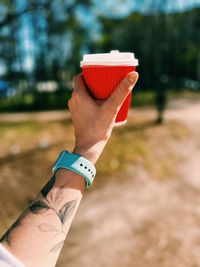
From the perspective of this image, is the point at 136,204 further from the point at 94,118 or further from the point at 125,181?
the point at 94,118

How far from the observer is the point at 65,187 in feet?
4.39

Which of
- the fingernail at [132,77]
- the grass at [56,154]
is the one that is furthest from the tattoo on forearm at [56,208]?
the grass at [56,154]

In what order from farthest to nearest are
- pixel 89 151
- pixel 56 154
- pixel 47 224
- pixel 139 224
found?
pixel 56 154 < pixel 139 224 < pixel 89 151 < pixel 47 224

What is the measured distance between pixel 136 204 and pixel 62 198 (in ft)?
16.2

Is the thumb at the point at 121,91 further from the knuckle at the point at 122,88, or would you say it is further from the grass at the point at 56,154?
the grass at the point at 56,154

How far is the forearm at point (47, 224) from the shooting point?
1.18m

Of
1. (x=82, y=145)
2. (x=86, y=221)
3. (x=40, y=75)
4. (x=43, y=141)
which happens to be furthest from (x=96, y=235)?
(x=40, y=75)

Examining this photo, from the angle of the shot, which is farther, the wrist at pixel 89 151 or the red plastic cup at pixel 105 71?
the red plastic cup at pixel 105 71

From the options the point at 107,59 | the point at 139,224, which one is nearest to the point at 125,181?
the point at 139,224

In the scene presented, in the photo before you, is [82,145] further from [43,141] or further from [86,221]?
[43,141]

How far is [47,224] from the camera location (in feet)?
4.21

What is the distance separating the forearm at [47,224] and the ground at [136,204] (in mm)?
3237

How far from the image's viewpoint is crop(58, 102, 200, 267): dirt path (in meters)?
4.50

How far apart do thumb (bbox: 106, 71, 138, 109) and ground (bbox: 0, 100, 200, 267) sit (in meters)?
3.26
